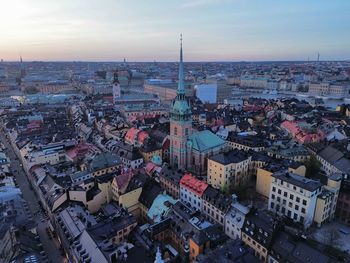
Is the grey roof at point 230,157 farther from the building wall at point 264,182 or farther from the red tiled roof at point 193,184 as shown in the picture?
the red tiled roof at point 193,184

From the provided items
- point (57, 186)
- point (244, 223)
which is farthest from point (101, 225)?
point (244, 223)

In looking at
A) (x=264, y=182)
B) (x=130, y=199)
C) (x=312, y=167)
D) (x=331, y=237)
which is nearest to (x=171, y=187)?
(x=130, y=199)

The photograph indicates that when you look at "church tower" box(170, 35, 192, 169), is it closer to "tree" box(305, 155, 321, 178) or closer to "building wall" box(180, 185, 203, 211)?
"building wall" box(180, 185, 203, 211)

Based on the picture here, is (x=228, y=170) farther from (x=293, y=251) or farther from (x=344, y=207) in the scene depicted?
(x=293, y=251)

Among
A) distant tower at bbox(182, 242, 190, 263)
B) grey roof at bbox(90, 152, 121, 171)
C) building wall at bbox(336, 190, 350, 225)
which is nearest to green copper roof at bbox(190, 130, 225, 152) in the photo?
grey roof at bbox(90, 152, 121, 171)

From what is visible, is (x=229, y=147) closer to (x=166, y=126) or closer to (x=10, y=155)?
(x=166, y=126)

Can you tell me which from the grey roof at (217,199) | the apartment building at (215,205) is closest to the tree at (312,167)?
the grey roof at (217,199)
